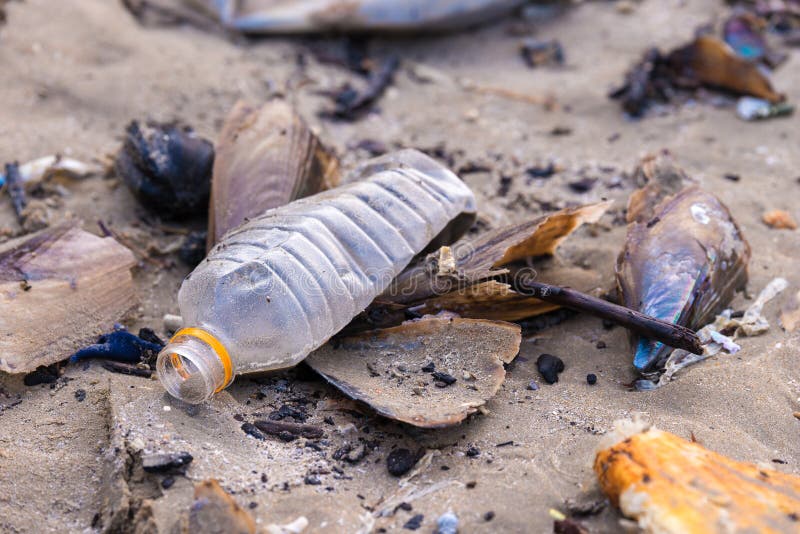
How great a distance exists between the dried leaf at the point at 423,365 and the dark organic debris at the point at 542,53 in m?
2.39

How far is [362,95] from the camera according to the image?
3576 mm

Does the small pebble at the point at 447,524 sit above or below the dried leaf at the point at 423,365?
above

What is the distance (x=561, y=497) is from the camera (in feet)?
5.16

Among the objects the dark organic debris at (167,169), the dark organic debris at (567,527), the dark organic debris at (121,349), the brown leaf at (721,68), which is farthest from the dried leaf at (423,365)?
the brown leaf at (721,68)

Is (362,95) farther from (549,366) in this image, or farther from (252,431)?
(252,431)

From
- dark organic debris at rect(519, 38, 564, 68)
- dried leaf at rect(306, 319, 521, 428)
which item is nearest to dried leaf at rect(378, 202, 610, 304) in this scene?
dried leaf at rect(306, 319, 521, 428)

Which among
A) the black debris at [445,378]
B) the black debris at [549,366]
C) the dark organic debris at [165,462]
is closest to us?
the dark organic debris at [165,462]

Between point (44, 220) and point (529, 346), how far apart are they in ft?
5.51

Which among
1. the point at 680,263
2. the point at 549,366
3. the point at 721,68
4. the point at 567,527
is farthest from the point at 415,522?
the point at 721,68

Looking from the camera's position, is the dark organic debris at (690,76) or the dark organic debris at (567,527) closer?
the dark organic debris at (567,527)

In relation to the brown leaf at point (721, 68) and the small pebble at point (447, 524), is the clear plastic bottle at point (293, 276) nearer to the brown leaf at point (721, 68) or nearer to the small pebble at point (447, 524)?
the small pebble at point (447, 524)

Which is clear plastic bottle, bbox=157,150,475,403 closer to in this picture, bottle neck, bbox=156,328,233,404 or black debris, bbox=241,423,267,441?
bottle neck, bbox=156,328,233,404

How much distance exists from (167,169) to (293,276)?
33.7 inches

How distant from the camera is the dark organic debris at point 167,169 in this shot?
2520 millimetres
